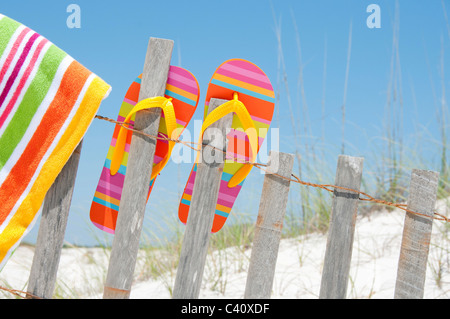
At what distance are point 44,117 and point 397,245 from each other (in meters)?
2.31

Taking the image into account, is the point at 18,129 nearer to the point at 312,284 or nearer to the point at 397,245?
the point at 312,284

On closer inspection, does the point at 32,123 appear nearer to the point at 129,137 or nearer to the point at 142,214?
the point at 129,137

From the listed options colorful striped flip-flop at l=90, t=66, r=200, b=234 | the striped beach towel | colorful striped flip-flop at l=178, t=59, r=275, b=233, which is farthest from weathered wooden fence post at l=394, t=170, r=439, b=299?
the striped beach towel

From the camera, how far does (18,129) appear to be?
1410 mm

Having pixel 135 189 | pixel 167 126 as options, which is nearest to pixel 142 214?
pixel 135 189

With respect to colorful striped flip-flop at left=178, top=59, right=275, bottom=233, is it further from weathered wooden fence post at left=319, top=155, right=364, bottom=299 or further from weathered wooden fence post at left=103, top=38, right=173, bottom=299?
weathered wooden fence post at left=319, top=155, right=364, bottom=299

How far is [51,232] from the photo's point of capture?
143 centimetres

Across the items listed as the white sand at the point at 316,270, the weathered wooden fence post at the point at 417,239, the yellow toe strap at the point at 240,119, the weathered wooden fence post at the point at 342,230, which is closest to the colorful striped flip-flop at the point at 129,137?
the yellow toe strap at the point at 240,119

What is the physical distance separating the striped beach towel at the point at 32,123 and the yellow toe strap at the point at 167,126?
5.4 inches

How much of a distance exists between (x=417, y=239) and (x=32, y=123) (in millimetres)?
1334

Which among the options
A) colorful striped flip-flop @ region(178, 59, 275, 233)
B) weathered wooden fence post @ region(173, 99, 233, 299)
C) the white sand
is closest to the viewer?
weathered wooden fence post @ region(173, 99, 233, 299)

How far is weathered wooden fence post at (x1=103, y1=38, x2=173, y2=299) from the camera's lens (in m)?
1.42

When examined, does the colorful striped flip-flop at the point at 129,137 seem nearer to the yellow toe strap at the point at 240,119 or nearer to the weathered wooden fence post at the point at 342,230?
the yellow toe strap at the point at 240,119

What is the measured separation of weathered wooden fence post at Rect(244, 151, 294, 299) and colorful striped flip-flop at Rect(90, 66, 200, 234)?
0.34 meters
